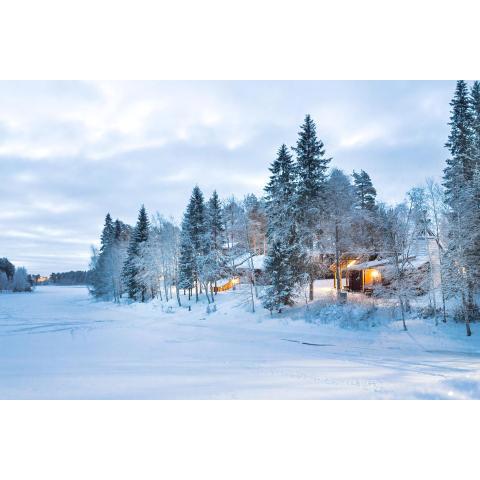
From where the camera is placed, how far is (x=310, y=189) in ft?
86.0

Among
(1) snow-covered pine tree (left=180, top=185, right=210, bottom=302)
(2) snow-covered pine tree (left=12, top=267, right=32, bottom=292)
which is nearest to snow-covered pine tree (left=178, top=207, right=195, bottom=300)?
(1) snow-covered pine tree (left=180, top=185, right=210, bottom=302)

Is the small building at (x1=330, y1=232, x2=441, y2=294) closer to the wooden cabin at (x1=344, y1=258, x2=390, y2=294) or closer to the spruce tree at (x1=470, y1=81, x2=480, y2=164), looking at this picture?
the wooden cabin at (x1=344, y1=258, x2=390, y2=294)

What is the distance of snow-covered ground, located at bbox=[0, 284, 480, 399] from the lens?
7887 mm

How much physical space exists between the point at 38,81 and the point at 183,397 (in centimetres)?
815

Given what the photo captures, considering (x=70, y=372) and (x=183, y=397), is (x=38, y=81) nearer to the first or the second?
(x=70, y=372)

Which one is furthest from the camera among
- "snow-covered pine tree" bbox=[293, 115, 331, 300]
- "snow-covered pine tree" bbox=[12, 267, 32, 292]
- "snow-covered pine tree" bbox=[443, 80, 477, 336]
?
"snow-covered pine tree" bbox=[12, 267, 32, 292]

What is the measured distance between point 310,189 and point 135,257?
23.9m

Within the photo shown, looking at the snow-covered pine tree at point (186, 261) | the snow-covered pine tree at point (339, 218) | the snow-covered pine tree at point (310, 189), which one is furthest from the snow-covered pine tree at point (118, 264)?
the snow-covered pine tree at point (339, 218)

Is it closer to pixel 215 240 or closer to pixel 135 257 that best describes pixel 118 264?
pixel 135 257

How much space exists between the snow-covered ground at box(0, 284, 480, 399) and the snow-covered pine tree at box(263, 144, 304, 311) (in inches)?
114

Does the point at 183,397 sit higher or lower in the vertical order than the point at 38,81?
lower

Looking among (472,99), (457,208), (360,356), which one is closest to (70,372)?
(360,356)

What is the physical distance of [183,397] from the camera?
7520 mm

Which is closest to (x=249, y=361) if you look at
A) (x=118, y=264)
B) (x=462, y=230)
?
(x=462, y=230)
